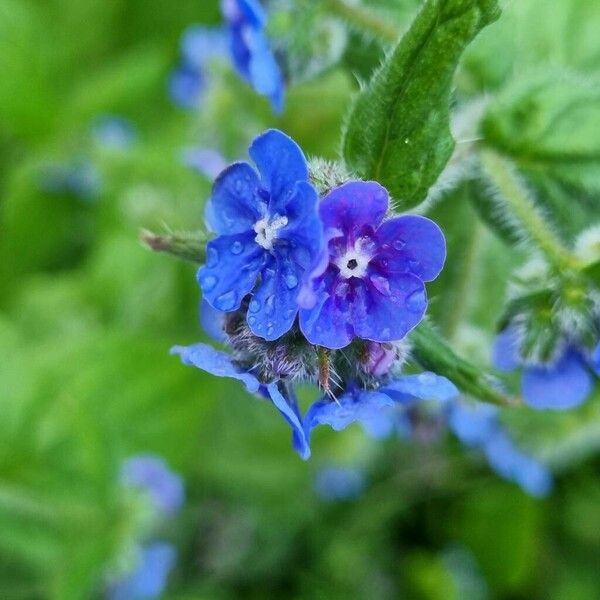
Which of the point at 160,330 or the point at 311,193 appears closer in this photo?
the point at 311,193

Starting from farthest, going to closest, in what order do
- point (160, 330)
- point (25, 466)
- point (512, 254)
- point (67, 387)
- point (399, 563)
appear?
1. point (399, 563)
2. point (160, 330)
3. point (67, 387)
4. point (25, 466)
5. point (512, 254)

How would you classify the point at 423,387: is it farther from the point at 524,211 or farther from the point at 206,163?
the point at 206,163

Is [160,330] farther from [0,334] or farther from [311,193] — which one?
[311,193]

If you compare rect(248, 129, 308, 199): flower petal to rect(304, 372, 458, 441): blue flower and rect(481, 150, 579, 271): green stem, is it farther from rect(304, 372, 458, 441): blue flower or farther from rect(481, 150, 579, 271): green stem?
rect(481, 150, 579, 271): green stem

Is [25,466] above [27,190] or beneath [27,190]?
beneath

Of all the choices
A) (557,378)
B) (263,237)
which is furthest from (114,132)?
(263,237)

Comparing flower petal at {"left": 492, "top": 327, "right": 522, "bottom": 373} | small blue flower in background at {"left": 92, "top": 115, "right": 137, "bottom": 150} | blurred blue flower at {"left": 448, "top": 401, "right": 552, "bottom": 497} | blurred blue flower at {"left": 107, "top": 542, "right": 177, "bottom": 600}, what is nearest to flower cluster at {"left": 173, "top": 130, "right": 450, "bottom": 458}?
flower petal at {"left": 492, "top": 327, "right": 522, "bottom": 373}

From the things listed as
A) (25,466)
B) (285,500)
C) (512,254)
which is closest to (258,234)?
(512,254)
